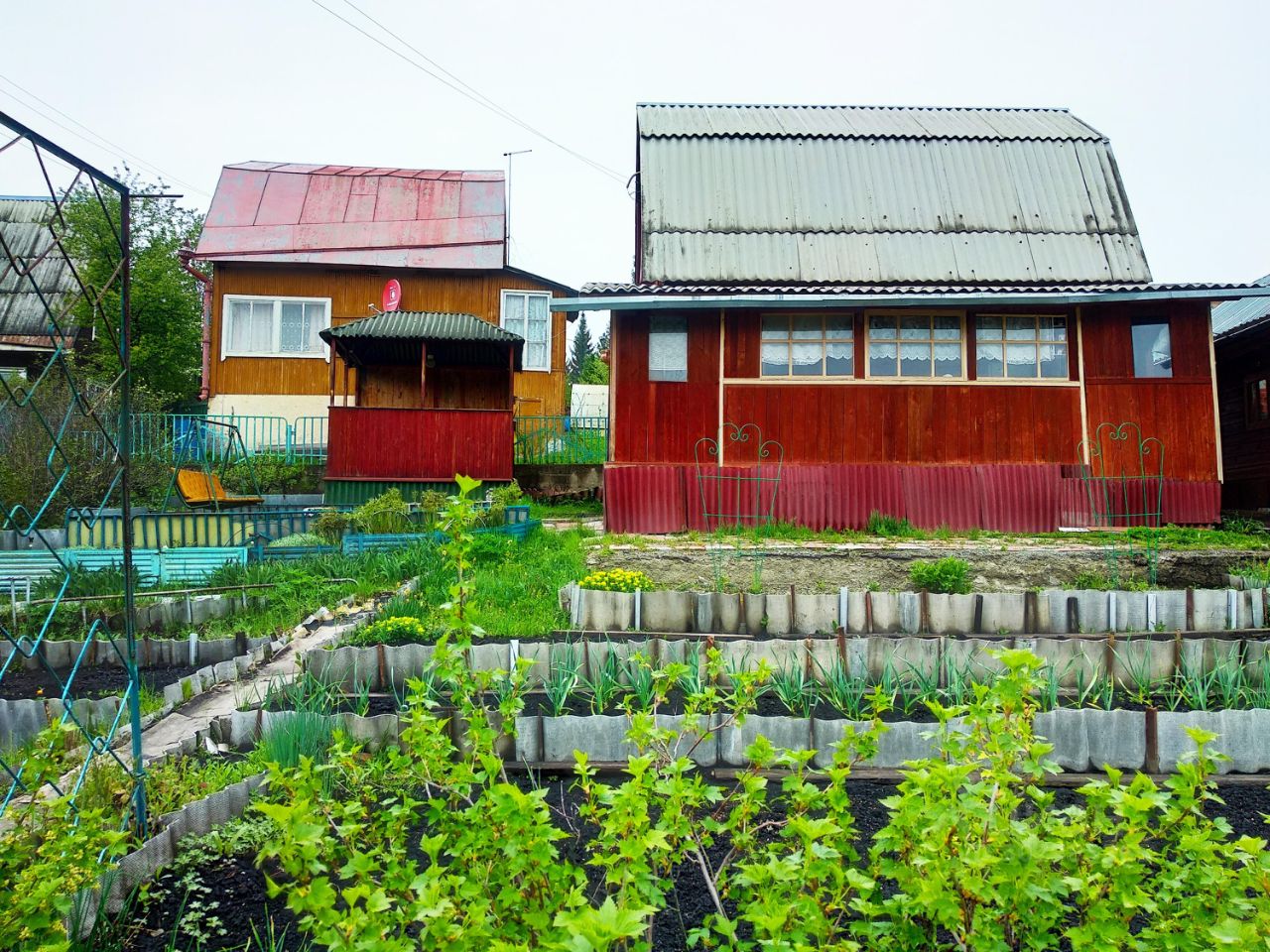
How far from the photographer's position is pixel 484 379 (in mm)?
15359

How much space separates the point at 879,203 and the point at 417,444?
26.2 feet

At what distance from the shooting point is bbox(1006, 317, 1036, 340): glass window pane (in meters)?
11.3

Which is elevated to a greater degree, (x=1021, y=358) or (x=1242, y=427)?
(x=1021, y=358)

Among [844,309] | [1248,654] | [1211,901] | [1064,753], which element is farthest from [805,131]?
[1211,901]

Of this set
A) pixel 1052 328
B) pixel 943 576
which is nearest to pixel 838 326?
pixel 1052 328

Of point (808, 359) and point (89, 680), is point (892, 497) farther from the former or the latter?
point (89, 680)

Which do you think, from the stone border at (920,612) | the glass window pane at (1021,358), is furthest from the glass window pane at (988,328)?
the stone border at (920,612)

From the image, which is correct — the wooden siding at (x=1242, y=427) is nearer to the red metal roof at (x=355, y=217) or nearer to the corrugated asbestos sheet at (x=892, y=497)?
the corrugated asbestos sheet at (x=892, y=497)

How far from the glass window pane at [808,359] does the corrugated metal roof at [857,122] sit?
4617mm

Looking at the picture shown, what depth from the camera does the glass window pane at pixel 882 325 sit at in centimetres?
1125

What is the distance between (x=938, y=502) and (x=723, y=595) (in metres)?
5.48

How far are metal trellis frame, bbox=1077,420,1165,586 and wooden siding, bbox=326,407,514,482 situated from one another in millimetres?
8261

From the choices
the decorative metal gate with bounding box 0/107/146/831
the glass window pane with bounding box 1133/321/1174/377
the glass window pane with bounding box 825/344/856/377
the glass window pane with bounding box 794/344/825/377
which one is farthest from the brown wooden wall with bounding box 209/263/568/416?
the glass window pane with bounding box 1133/321/1174/377

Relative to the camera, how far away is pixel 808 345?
11.3 metres
